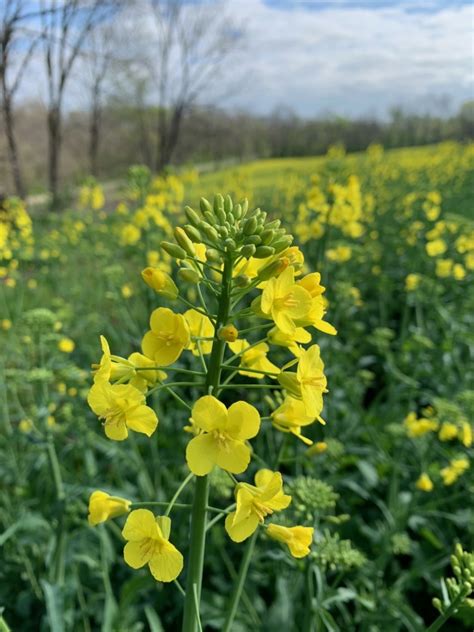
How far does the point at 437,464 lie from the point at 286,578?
4.59 ft

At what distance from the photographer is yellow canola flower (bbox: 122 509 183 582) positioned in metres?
1.12

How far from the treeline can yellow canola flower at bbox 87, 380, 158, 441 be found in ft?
73.7

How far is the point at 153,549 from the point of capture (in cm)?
115

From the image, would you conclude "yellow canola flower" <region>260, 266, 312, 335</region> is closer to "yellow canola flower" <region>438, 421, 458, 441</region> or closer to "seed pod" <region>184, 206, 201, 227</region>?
"seed pod" <region>184, 206, 201, 227</region>

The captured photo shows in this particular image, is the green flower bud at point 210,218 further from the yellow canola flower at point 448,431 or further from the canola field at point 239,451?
the yellow canola flower at point 448,431

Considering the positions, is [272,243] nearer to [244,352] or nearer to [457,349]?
[244,352]

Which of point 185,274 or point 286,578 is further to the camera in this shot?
point 286,578

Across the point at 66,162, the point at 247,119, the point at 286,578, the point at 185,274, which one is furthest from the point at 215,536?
the point at 247,119

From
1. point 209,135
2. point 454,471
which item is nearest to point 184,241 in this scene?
point 454,471

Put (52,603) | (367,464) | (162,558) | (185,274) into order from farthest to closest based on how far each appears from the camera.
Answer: (367,464) < (52,603) < (185,274) < (162,558)

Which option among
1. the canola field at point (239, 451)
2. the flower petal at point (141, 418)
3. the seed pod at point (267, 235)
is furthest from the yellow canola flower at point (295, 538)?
the seed pod at point (267, 235)

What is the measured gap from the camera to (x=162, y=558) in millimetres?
1135

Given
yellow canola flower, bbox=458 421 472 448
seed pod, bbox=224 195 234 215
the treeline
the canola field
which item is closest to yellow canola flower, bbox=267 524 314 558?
the canola field

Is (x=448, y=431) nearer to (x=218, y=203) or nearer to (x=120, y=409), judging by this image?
(x=218, y=203)
